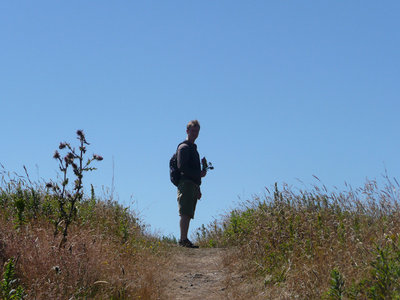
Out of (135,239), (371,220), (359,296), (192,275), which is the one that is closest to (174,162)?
(135,239)

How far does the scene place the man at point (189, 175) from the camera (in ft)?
40.6

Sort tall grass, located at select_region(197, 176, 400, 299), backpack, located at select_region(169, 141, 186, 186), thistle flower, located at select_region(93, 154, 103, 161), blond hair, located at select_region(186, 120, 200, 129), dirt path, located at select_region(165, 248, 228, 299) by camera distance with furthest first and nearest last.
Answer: backpack, located at select_region(169, 141, 186, 186) < blond hair, located at select_region(186, 120, 200, 129) < dirt path, located at select_region(165, 248, 228, 299) < thistle flower, located at select_region(93, 154, 103, 161) < tall grass, located at select_region(197, 176, 400, 299)

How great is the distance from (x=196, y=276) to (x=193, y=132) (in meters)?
4.30

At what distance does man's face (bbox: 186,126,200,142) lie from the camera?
12.6m

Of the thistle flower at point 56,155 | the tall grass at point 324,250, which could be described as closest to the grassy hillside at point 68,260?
the thistle flower at point 56,155

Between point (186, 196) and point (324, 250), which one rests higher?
point (186, 196)

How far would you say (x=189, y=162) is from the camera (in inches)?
493

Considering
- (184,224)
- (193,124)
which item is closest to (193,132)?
(193,124)

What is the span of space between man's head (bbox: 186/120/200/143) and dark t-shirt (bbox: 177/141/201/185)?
0.16 m

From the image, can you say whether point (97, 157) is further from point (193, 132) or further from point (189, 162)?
point (193, 132)

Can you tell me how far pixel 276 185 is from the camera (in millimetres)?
10164

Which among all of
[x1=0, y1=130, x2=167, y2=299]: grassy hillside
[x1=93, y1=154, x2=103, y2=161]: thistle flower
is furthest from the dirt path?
[x1=93, y1=154, x2=103, y2=161]: thistle flower

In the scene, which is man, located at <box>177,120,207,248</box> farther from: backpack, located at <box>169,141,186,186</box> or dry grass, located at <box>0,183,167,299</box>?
dry grass, located at <box>0,183,167,299</box>

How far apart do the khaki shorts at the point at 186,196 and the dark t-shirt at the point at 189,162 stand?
0.16 meters
